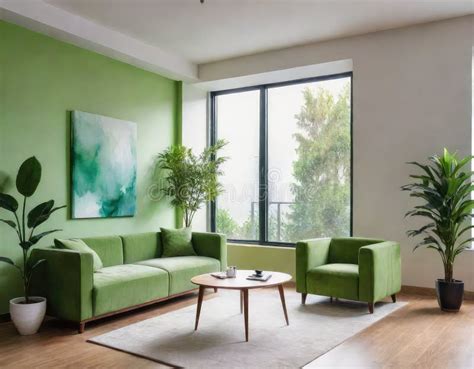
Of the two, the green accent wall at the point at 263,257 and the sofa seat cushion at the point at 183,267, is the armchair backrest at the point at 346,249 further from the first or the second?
the sofa seat cushion at the point at 183,267

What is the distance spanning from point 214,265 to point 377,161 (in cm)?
238

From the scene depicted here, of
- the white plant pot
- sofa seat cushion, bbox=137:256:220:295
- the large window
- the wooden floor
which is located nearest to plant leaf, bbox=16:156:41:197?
the white plant pot

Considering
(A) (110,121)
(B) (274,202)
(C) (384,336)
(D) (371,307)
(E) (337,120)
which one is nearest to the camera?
(C) (384,336)

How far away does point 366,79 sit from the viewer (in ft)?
18.6

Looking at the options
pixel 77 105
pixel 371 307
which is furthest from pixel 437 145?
pixel 77 105

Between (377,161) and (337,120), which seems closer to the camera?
(377,161)

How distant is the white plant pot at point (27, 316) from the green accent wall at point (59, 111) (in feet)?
1.87

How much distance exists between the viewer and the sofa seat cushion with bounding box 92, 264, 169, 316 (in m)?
4.13

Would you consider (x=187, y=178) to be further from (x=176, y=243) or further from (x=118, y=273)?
(x=118, y=273)

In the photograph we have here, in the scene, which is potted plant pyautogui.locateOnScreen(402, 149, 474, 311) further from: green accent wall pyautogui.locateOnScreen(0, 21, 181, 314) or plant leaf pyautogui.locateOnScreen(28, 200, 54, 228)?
plant leaf pyautogui.locateOnScreen(28, 200, 54, 228)

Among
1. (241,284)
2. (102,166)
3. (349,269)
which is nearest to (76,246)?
(102,166)

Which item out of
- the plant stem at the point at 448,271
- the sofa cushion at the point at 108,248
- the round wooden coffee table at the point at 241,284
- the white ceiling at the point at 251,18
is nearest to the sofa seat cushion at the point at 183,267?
the sofa cushion at the point at 108,248

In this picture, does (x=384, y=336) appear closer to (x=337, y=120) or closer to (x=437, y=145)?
(x=437, y=145)

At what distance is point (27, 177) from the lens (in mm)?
4211
